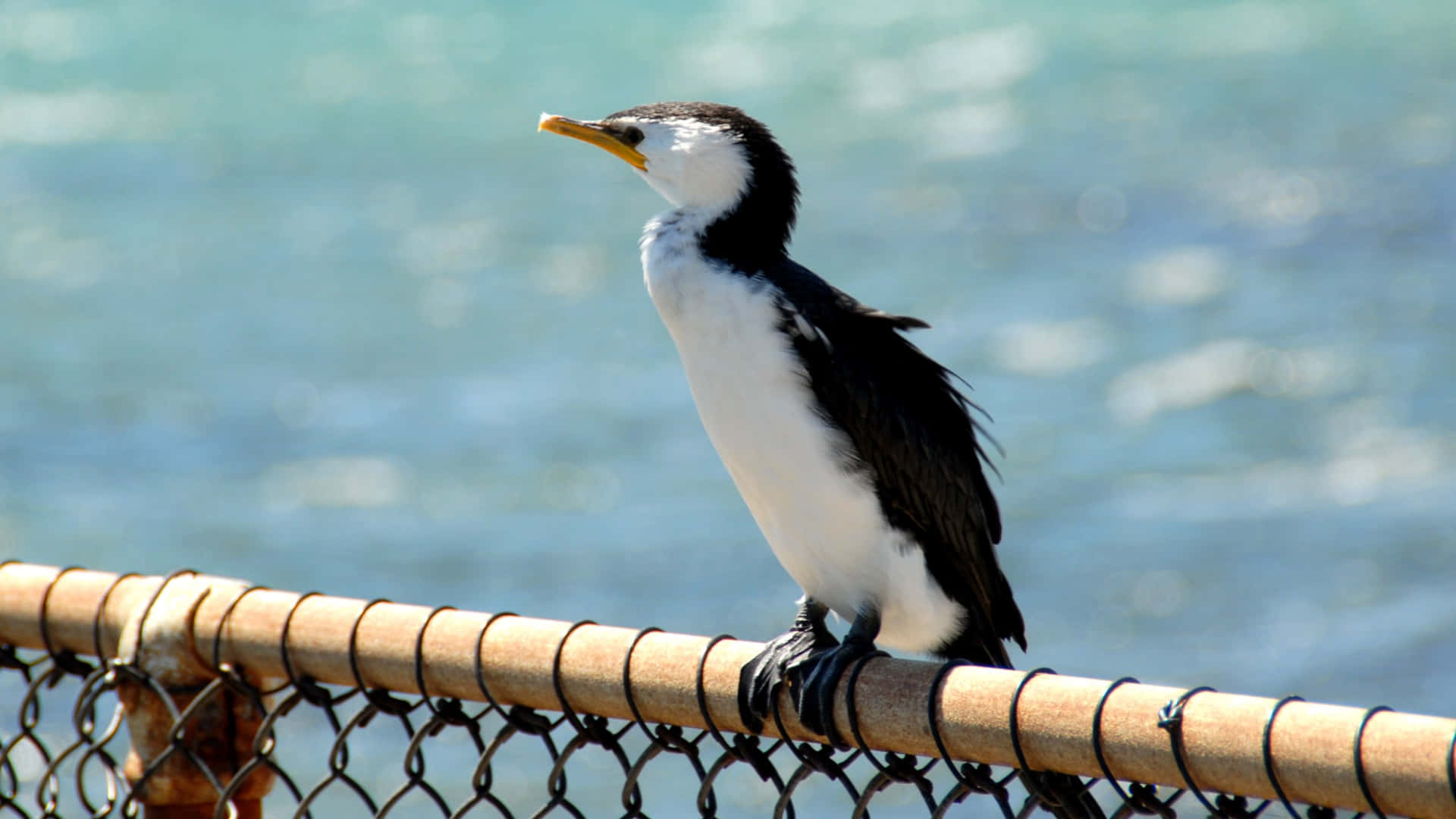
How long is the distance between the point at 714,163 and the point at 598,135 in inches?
8.9

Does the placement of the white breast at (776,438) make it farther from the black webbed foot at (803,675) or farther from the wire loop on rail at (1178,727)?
the wire loop on rail at (1178,727)

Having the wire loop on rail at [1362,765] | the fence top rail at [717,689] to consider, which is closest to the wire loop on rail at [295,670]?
the fence top rail at [717,689]

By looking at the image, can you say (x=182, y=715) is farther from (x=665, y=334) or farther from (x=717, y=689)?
(x=665, y=334)

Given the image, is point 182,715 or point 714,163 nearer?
point 182,715

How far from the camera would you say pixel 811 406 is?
270 centimetres

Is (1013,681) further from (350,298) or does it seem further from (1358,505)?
(350,298)

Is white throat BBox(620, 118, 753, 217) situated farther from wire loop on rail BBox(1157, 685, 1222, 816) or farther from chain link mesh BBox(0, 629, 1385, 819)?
wire loop on rail BBox(1157, 685, 1222, 816)

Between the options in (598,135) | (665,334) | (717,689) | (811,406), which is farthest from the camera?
(665,334)

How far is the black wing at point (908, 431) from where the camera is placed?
8.80ft

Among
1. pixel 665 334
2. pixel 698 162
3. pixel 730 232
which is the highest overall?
pixel 665 334

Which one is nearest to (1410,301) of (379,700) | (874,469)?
(874,469)

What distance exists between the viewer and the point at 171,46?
17547mm

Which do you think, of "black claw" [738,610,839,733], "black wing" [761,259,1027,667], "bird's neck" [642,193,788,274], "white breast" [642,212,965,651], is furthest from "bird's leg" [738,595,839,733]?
"bird's neck" [642,193,788,274]

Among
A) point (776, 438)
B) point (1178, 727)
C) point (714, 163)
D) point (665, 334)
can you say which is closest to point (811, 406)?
point (776, 438)
